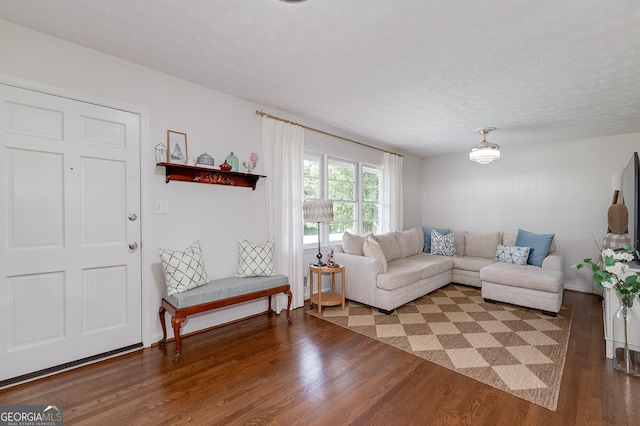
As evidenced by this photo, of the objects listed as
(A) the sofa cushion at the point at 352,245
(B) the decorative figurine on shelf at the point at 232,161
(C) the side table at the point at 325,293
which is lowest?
(C) the side table at the point at 325,293

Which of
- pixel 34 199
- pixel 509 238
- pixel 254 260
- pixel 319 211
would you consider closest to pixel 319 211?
pixel 319 211

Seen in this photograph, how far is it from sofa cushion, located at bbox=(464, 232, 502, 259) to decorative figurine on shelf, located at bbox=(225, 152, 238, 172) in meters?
4.32

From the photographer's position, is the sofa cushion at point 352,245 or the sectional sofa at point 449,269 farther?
the sofa cushion at point 352,245

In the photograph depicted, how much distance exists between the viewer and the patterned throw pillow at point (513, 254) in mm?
4285

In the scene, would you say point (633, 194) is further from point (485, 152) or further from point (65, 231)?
point (65, 231)

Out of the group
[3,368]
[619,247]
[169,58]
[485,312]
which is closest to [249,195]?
[169,58]

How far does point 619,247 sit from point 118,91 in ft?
19.4

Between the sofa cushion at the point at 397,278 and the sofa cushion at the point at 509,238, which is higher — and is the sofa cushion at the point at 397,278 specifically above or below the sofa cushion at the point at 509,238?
below

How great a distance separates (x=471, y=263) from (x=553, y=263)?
107 cm

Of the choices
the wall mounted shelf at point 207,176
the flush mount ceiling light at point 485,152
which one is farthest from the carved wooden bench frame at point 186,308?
the flush mount ceiling light at point 485,152

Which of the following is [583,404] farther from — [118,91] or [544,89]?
[118,91]

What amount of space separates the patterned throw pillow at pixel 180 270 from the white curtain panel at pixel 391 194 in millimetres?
3669

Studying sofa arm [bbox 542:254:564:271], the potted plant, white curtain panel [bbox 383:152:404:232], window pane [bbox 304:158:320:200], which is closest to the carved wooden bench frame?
window pane [bbox 304:158:320:200]

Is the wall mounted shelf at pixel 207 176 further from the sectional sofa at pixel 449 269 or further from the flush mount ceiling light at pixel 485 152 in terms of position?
the flush mount ceiling light at pixel 485 152
